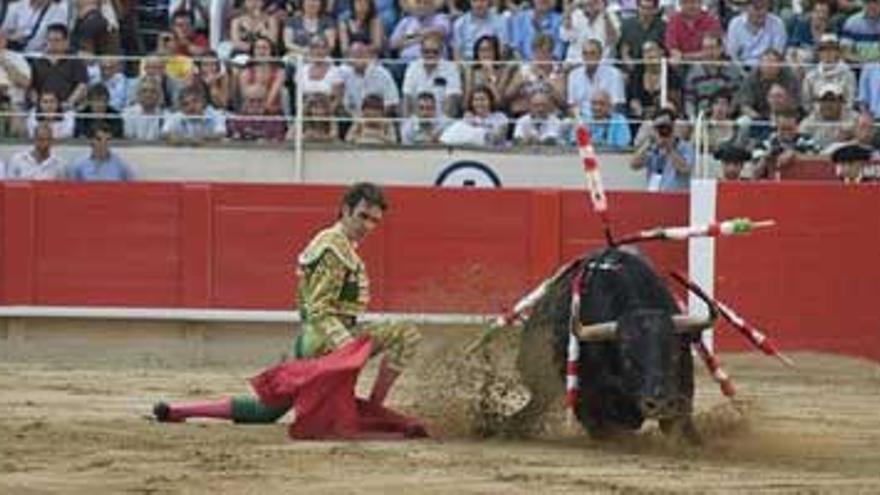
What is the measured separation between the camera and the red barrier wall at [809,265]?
558 inches

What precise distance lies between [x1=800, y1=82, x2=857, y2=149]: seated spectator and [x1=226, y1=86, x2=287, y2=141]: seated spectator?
337cm

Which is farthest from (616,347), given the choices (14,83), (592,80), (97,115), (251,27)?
(14,83)

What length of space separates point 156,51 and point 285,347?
2.83 meters

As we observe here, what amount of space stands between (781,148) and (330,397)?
6.01 m

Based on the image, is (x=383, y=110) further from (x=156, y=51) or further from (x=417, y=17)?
(x=156, y=51)

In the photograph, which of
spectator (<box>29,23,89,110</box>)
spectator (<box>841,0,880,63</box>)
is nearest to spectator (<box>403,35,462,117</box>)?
spectator (<box>29,23,89,110</box>)

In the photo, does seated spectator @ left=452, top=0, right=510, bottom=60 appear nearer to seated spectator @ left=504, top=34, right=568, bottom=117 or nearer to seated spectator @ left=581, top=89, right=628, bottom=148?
seated spectator @ left=504, top=34, right=568, bottom=117

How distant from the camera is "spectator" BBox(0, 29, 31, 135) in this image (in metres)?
15.9

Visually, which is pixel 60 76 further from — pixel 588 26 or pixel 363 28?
pixel 588 26

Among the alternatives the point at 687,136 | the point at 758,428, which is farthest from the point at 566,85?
the point at 758,428

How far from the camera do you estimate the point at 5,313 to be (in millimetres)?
15016

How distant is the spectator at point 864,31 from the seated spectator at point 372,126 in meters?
2.93

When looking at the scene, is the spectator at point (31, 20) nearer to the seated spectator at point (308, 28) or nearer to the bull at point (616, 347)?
the seated spectator at point (308, 28)

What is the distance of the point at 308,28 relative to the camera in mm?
16203
